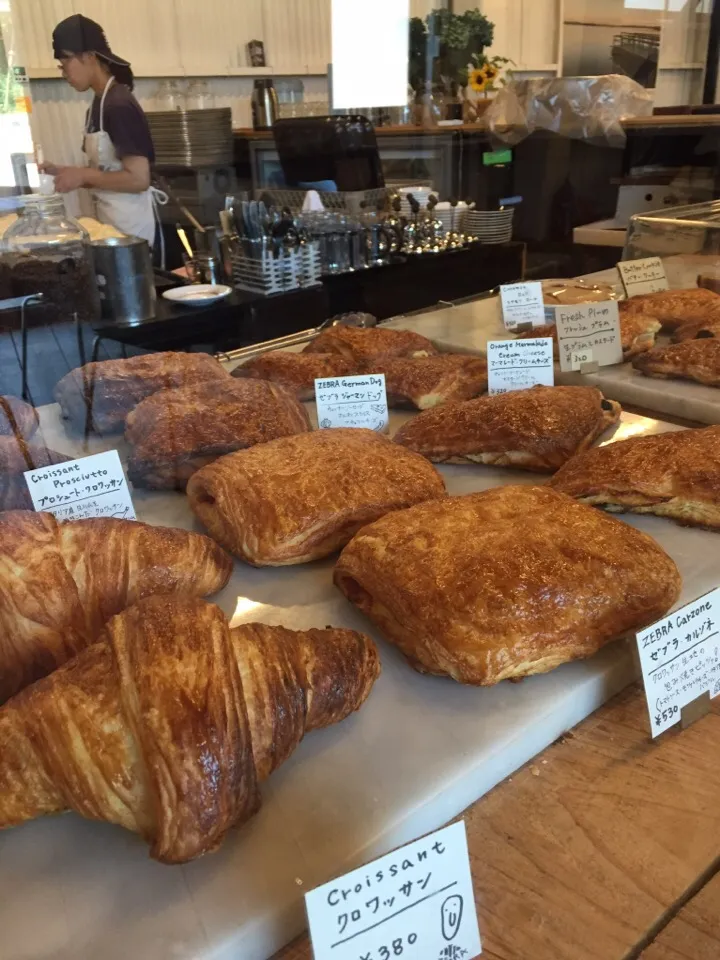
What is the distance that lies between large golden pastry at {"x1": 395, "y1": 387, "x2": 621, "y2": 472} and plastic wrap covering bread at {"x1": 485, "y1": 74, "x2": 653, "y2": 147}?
393cm

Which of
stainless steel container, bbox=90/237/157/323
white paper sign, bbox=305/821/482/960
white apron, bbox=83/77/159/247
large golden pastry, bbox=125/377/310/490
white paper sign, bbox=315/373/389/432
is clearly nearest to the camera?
white paper sign, bbox=305/821/482/960

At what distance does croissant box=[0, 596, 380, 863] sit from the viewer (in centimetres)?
91

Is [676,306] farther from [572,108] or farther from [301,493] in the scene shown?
[572,108]

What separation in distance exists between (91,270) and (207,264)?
1178 millimetres

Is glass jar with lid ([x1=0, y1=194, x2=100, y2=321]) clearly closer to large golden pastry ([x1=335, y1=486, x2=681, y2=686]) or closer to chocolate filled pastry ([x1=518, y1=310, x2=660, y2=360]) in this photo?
large golden pastry ([x1=335, y1=486, x2=681, y2=686])

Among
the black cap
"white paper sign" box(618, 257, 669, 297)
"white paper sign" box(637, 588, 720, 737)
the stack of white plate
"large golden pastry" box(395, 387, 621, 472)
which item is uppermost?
the black cap

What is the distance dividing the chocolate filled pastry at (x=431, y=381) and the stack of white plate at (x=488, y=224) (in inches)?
111

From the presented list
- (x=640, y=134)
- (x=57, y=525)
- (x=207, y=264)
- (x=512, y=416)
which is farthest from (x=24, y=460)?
(x=640, y=134)

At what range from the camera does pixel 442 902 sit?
88 cm

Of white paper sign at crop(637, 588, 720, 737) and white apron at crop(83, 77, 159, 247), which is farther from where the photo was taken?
white apron at crop(83, 77, 159, 247)

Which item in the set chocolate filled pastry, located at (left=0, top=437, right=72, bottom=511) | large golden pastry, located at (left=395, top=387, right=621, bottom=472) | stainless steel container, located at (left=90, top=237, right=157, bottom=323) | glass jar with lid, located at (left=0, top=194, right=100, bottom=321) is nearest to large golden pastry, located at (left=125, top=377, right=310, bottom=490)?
chocolate filled pastry, located at (left=0, top=437, right=72, bottom=511)

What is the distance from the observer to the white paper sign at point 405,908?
0.82 meters

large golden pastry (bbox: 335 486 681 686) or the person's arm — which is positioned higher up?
the person's arm

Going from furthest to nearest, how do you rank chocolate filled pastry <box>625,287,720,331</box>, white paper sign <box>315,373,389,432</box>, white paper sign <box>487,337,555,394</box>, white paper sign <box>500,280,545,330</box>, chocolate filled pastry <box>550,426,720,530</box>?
1. white paper sign <box>500,280,545,330</box>
2. chocolate filled pastry <box>625,287,720,331</box>
3. white paper sign <box>487,337,555,394</box>
4. white paper sign <box>315,373,389,432</box>
5. chocolate filled pastry <box>550,426,720,530</box>
